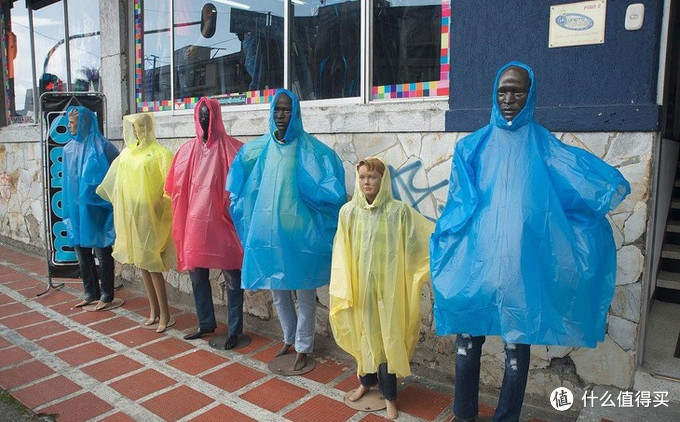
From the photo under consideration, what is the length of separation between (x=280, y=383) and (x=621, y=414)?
6.60ft

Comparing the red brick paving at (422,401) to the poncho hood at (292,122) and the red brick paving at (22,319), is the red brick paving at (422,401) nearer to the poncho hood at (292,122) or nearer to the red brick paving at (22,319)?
the poncho hood at (292,122)

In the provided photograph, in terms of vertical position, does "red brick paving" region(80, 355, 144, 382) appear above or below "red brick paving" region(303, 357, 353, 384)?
below

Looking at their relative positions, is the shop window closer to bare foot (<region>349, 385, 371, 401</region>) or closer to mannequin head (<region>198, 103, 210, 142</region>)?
mannequin head (<region>198, 103, 210, 142</region>)

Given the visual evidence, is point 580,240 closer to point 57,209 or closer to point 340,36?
point 340,36

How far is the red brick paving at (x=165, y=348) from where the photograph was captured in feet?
13.1

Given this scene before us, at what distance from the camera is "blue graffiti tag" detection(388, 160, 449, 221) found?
3.47m

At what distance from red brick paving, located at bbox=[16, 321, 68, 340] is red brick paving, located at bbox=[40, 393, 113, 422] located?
4.52 ft

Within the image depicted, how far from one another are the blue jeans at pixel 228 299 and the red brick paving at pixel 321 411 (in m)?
1.13

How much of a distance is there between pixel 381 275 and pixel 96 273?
11.8 ft

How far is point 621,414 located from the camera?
2.64m

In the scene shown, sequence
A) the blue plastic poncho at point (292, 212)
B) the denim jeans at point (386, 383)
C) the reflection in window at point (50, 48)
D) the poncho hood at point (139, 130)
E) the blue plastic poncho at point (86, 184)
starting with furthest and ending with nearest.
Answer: the reflection in window at point (50, 48) < the blue plastic poncho at point (86, 184) < the poncho hood at point (139, 130) < the blue plastic poncho at point (292, 212) < the denim jeans at point (386, 383)

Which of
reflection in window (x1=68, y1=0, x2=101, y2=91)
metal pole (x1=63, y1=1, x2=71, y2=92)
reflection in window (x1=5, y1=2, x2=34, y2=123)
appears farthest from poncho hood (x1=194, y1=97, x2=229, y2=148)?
reflection in window (x1=5, y1=2, x2=34, y2=123)

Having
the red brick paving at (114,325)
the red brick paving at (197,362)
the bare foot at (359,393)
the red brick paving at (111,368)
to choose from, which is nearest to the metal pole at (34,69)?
the red brick paving at (114,325)

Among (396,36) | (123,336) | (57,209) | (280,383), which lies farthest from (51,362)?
(396,36)
